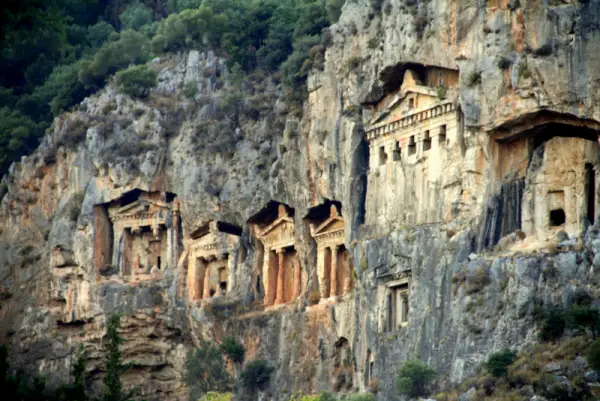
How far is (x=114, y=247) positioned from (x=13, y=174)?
27.3ft

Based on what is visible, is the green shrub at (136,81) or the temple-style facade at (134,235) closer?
the temple-style facade at (134,235)

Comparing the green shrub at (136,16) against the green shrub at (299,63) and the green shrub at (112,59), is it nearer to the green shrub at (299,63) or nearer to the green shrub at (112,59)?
the green shrub at (112,59)

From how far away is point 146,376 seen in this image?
80.9 m

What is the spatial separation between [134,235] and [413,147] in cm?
2015

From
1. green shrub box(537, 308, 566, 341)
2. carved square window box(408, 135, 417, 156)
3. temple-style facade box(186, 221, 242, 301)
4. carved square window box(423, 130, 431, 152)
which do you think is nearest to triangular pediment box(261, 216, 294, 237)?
temple-style facade box(186, 221, 242, 301)

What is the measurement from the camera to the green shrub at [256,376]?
7406 centimetres

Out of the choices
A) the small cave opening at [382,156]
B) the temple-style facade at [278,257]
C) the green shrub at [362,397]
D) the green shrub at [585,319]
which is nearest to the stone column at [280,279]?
the temple-style facade at [278,257]

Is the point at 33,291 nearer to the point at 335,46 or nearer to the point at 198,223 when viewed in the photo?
A: the point at 198,223

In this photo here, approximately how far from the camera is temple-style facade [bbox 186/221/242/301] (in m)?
78.8

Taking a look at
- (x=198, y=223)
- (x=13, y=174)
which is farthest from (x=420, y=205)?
(x=13, y=174)

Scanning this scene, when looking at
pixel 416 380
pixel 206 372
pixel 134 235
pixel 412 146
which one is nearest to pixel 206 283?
pixel 206 372

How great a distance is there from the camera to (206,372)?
7625 cm

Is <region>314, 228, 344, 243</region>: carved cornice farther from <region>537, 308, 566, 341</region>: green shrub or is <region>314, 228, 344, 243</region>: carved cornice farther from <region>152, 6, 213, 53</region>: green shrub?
<region>152, 6, 213, 53</region>: green shrub

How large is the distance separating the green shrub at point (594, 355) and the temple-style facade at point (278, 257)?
71.8ft
